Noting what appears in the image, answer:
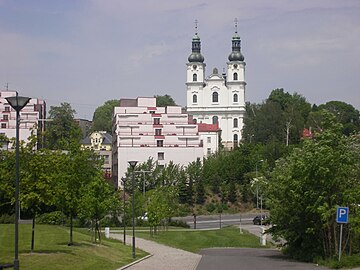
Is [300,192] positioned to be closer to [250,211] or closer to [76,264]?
[76,264]

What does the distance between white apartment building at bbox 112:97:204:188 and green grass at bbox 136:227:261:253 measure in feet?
129

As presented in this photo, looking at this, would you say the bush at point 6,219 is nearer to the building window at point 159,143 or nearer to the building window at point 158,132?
the building window at point 159,143

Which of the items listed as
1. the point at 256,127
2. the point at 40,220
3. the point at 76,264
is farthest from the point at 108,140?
the point at 76,264

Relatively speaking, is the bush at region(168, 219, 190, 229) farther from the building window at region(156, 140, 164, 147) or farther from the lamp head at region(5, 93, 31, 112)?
the lamp head at region(5, 93, 31, 112)

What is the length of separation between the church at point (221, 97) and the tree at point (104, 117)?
20940mm

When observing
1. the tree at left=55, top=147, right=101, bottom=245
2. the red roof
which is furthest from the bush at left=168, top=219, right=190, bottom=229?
the red roof

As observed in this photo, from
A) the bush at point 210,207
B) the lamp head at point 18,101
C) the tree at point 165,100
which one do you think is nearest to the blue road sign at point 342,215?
the lamp head at point 18,101

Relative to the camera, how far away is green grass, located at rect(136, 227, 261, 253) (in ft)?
167

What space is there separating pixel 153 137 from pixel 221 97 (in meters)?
57.6

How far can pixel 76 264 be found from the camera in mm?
28328

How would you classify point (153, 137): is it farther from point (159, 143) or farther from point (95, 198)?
point (95, 198)

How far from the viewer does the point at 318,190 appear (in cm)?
3450

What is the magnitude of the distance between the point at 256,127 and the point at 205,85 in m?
26.6

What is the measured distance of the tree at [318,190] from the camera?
111 feet
